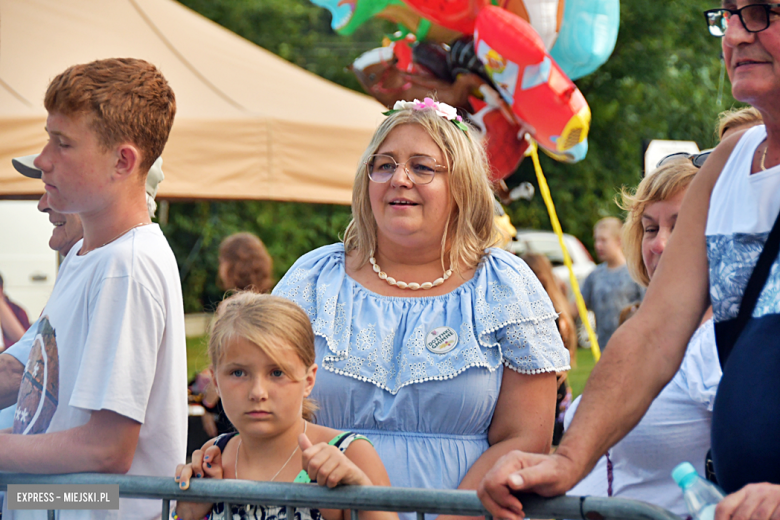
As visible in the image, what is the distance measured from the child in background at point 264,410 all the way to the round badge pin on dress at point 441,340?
374 millimetres

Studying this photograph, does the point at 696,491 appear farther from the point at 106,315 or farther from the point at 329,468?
the point at 106,315

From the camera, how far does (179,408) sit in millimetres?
A: 2002

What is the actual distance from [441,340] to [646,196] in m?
0.95

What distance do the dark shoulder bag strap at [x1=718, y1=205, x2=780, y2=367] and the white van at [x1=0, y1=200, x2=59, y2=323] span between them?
9525mm

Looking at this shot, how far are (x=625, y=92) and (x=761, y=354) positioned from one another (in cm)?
1816

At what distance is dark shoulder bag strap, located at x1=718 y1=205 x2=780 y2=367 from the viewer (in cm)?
149

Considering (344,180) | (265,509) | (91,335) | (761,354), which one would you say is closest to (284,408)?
(265,509)

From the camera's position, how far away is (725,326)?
1.57 metres

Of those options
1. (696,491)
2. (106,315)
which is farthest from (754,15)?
(106,315)

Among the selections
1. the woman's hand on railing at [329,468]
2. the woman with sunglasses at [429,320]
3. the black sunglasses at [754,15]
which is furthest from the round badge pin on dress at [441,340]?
the black sunglasses at [754,15]

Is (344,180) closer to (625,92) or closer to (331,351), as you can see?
(331,351)

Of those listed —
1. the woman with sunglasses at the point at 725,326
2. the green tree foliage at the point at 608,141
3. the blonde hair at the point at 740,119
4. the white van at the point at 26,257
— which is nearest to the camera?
the woman with sunglasses at the point at 725,326

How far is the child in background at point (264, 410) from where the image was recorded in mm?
1872

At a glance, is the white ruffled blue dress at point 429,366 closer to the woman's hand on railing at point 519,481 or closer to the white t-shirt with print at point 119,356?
the white t-shirt with print at point 119,356
